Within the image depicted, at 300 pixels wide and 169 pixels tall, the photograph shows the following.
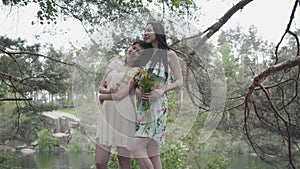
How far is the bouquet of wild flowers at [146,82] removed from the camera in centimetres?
104

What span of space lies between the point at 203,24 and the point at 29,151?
9.46 meters

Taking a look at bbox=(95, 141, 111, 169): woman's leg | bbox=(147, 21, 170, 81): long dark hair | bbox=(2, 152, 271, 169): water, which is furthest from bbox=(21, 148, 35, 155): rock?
bbox=(147, 21, 170, 81): long dark hair

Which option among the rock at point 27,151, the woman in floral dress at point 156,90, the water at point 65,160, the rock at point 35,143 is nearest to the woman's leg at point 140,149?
the woman in floral dress at point 156,90

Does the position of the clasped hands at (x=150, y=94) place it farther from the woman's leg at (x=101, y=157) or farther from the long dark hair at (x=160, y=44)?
the woman's leg at (x=101, y=157)

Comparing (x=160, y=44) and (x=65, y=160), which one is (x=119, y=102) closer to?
(x=160, y=44)

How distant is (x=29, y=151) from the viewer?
9953 millimetres

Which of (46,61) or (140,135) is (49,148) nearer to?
(46,61)

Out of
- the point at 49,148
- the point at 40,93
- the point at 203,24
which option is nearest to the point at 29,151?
the point at 49,148

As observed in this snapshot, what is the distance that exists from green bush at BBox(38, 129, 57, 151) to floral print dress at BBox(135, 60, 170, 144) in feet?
31.0

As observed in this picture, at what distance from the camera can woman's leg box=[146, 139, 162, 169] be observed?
1.16 meters

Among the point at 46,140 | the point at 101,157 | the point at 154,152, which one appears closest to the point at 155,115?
the point at 154,152

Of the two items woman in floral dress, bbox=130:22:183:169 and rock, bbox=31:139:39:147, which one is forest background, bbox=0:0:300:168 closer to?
woman in floral dress, bbox=130:22:183:169

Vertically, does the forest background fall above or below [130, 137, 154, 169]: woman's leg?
above

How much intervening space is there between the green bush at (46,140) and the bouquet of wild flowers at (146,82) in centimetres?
950
